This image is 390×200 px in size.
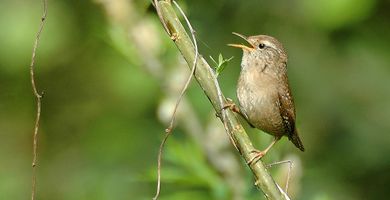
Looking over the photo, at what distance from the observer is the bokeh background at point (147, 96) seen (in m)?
7.63

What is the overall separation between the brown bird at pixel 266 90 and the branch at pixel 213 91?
104 cm

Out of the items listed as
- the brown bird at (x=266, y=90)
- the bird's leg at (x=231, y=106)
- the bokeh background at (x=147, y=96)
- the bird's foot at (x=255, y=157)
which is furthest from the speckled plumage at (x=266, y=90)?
the bokeh background at (x=147, y=96)

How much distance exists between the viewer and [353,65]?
851 centimetres

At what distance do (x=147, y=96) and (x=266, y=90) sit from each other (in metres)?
2.57

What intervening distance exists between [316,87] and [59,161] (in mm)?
2013

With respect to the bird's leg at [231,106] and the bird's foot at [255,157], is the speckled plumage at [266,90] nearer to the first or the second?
the bird's leg at [231,106]

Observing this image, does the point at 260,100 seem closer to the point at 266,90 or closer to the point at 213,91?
the point at 266,90

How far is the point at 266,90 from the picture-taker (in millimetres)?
5531

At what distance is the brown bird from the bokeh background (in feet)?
5.42

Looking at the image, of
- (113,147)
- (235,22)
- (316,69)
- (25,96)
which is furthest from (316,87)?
(25,96)

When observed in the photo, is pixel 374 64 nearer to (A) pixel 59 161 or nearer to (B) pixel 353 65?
(B) pixel 353 65

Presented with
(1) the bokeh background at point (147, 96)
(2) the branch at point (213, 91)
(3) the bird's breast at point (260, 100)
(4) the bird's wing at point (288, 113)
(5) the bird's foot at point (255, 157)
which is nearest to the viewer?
(2) the branch at point (213, 91)

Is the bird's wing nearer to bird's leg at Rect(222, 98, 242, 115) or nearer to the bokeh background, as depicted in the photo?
bird's leg at Rect(222, 98, 242, 115)

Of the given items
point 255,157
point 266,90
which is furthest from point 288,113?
point 255,157
